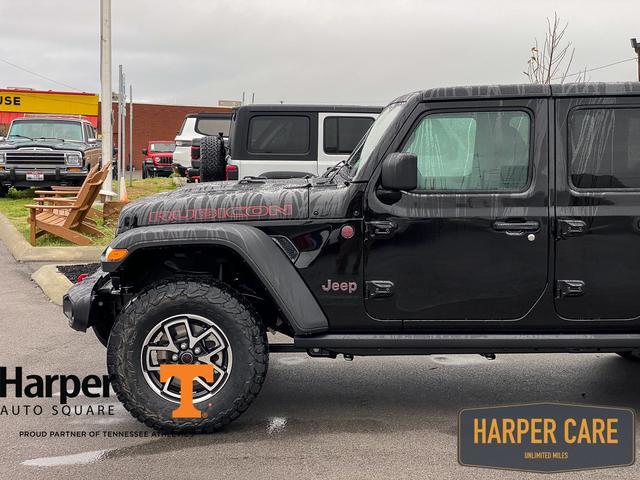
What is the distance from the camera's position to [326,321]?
4.59m

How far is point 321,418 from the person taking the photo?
488 centimetres

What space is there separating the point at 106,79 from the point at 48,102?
1920 cm

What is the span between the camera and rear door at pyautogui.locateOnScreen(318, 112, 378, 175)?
11.0 m

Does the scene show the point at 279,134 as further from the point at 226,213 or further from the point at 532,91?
the point at 532,91

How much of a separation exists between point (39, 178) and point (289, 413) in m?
14.2

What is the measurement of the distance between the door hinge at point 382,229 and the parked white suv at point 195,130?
16573 mm

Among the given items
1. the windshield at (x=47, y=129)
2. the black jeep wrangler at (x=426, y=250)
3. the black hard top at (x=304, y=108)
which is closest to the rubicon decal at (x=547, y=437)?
the black jeep wrangler at (x=426, y=250)

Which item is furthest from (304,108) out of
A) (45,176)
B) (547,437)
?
(45,176)

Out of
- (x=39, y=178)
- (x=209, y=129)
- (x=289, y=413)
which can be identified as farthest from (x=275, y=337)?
(x=209, y=129)

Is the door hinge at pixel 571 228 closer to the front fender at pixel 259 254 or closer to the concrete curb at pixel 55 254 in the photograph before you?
the front fender at pixel 259 254

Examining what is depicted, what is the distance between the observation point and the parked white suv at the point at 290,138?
10.8 meters

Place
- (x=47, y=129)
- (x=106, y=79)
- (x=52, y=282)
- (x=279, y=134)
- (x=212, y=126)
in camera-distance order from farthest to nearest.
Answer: (x=212, y=126), (x=47, y=129), (x=106, y=79), (x=279, y=134), (x=52, y=282)

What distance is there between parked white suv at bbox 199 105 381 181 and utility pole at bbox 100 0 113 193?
607 centimetres

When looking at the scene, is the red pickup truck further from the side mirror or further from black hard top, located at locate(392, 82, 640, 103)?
the side mirror
